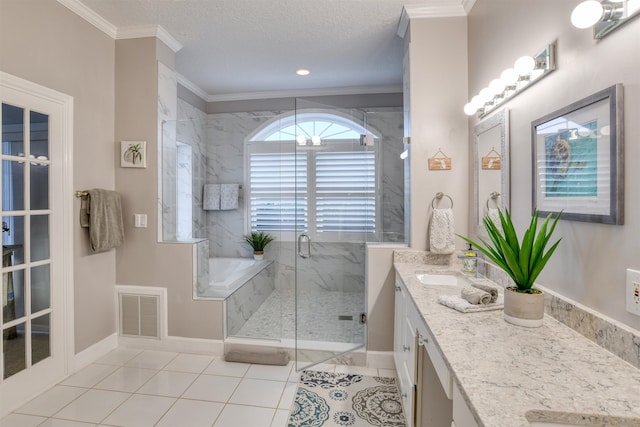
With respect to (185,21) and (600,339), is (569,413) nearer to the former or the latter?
(600,339)

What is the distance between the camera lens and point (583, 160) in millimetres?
1139

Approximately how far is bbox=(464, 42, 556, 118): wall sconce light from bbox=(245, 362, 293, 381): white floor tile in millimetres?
2289

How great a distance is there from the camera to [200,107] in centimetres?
416

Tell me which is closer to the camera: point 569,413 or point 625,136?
point 569,413

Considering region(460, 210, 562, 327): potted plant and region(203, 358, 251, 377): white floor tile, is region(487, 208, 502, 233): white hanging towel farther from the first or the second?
region(203, 358, 251, 377): white floor tile

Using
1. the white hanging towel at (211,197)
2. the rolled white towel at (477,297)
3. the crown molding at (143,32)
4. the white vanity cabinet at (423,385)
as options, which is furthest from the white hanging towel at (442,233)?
the crown molding at (143,32)

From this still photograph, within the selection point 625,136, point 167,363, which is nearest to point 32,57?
point 167,363

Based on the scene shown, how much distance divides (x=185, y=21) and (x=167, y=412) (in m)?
2.85

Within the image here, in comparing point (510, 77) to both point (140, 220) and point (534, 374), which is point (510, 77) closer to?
point (534, 374)

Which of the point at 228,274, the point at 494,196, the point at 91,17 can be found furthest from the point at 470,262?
the point at 91,17

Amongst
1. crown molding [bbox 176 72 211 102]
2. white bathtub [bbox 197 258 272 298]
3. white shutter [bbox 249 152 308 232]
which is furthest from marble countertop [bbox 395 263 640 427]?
crown molding [bbox 176 72 211 102]

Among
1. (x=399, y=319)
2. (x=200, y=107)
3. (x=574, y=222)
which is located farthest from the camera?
(x=200, y=107)

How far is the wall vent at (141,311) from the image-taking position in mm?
2752

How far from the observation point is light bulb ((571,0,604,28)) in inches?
37.4
